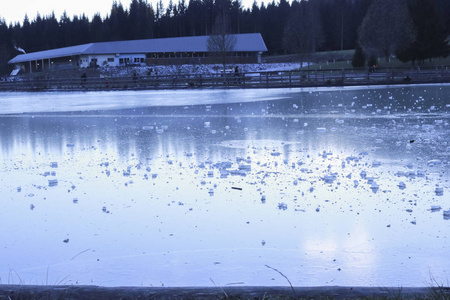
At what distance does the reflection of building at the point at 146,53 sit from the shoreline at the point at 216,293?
72022 mm

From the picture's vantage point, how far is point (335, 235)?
15.1 feet

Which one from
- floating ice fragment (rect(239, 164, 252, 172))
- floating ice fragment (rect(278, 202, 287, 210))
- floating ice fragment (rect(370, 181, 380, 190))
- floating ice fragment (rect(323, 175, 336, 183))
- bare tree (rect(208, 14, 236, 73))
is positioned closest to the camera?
floating ice fragment (rect(278, 202, 287, 210))

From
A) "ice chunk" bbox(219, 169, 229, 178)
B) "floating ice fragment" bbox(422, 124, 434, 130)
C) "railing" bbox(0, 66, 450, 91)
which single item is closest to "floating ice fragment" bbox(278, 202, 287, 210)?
"ice chunk" bbox(219, 169, 229, 178)

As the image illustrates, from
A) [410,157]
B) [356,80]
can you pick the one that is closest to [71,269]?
[410,157]

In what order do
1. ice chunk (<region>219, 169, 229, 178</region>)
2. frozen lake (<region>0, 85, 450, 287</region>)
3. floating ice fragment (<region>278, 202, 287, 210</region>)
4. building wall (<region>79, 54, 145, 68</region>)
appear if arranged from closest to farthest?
1. frozen lake (<region>0, 85, 450, 287</region>)
2. floating ice fragment (<region>278, 202, 287, 210</region>)
3. ice chunk (<region>219, 169, 229, 178</region>)
4. building wall (<region>79, 54, 145, 68</region>)

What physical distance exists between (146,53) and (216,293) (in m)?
77.5

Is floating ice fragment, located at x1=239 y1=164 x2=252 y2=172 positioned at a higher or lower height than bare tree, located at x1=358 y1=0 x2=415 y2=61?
lower

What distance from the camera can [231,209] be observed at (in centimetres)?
557

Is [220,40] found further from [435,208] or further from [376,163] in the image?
[435,208]

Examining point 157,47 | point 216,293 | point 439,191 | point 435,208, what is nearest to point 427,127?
point 439,191

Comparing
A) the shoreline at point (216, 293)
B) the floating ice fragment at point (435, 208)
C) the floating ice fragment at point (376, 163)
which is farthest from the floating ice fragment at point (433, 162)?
the shoreline at point (216, 293)

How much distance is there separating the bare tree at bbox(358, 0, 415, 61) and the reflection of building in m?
27.7

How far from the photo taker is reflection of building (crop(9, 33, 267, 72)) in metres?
75.6

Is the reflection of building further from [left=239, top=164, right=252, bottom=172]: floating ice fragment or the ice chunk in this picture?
the ice chunk
